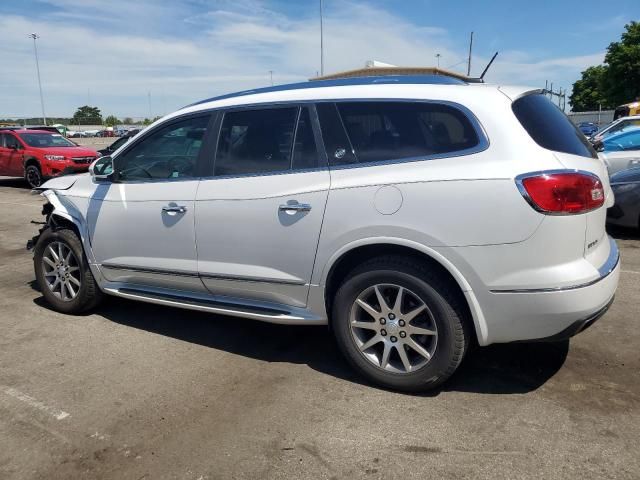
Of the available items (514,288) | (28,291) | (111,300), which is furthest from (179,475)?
(28,291)

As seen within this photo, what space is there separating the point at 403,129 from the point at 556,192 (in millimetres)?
914

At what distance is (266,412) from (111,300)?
9.02 feet

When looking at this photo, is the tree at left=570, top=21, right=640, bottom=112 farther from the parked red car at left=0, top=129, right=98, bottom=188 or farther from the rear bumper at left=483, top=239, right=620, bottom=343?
the rear bumper at left=483, top=239, right=620, bottom=343

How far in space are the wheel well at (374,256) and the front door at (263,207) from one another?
0.16m

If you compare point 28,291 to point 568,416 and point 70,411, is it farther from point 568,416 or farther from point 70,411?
point 568,416

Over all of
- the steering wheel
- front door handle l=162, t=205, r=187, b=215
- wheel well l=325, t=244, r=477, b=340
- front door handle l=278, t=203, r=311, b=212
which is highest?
the steering wheel

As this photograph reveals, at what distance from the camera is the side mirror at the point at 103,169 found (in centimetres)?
440

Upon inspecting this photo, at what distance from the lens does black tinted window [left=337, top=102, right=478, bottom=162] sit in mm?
3053

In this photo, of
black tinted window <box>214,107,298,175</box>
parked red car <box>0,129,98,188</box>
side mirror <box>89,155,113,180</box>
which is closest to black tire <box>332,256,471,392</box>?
black tinted window <box>214,107,298,175</box>

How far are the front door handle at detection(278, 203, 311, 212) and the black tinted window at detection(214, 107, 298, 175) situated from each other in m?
0.28

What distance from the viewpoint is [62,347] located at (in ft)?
13.7

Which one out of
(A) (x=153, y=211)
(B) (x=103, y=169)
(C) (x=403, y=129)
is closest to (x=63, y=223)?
(B) (x=103, y=169)

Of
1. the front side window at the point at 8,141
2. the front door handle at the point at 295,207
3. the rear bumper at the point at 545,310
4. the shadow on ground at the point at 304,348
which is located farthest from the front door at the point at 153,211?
the front side window at the point at 8,141

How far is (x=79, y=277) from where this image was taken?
471 centimetres
